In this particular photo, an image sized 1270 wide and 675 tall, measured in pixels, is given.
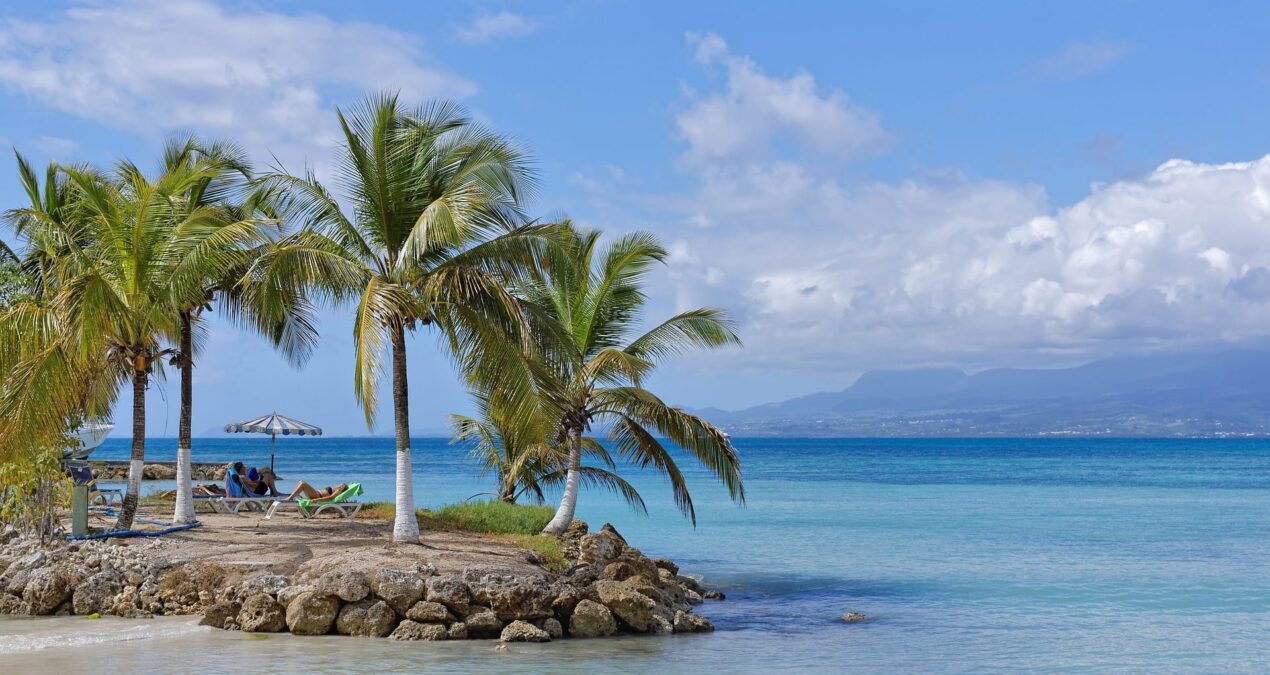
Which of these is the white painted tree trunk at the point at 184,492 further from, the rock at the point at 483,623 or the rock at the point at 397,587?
the rock at the point at 483,623

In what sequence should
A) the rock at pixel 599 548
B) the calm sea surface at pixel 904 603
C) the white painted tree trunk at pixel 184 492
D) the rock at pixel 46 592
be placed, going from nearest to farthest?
the calm sea surface at pixel 904 603 < the rock at pixel 46 592 < the rock at pixel 599 548 < the white painted tree trunk at pixel 184 492

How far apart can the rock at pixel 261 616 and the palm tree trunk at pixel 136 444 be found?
4369 mm

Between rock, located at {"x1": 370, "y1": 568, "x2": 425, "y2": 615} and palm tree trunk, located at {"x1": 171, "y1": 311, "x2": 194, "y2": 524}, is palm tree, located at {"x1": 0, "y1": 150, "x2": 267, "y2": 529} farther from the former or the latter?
rock, located at {"x1": 370, "y1": 568, "x2": 425, "y2": 615}

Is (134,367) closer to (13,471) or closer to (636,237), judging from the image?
(13,471)

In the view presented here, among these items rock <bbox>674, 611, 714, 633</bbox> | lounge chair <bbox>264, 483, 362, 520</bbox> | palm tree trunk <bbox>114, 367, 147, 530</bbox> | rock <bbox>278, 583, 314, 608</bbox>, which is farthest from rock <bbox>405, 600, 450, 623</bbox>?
lounge chair <bbox>264, 483, 362, 520</bbox>

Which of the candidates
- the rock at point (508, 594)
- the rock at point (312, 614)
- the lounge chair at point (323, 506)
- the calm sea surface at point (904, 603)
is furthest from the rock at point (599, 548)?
the lounge chair at point (323, 506)

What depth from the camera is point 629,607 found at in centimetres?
1509

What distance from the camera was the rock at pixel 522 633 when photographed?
14023 millimetres

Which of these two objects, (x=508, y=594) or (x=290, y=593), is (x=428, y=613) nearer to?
(x=508, y=594)

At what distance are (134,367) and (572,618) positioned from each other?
26.9ft

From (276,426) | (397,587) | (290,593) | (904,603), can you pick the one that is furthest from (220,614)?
(276,426)

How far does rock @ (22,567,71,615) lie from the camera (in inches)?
605

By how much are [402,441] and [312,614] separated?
3.29 metres

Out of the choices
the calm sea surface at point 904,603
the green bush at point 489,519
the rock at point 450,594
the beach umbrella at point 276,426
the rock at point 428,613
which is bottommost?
the calm sea surface at point 904,603
